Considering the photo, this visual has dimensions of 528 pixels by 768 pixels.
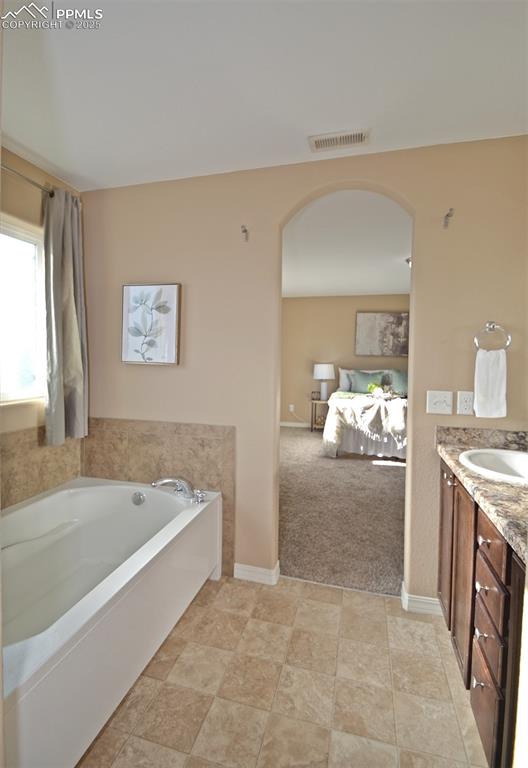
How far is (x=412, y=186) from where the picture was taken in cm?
196

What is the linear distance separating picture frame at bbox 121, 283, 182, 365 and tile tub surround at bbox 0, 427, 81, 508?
2.34 ft

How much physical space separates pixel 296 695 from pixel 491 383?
165 cm

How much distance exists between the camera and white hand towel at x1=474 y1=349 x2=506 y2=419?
1799 millimetres

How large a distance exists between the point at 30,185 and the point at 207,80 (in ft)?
4.26

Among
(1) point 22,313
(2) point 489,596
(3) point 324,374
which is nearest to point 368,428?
(3) point 324,374

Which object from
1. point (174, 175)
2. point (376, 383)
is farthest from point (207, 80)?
point (376, 383)

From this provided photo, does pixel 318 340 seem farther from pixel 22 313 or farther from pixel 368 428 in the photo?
pixel 22 313

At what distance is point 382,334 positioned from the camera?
21.2 feet

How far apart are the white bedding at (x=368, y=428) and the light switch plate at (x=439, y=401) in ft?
9.29

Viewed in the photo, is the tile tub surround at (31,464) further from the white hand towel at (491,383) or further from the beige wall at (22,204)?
the white hand towel at (491,383)

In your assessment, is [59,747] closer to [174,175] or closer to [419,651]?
[419,651]

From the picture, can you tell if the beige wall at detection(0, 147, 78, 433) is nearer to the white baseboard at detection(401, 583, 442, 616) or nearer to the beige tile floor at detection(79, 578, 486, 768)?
the beige tile floor at detection(79, 578, 486, 768)

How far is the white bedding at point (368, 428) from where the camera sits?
15.5 feet

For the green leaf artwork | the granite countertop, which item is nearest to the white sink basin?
the granite countertop
